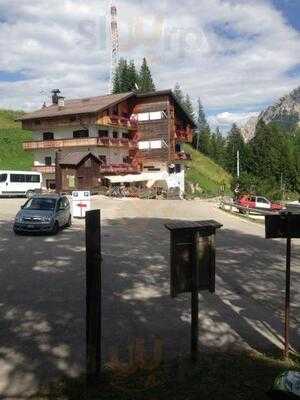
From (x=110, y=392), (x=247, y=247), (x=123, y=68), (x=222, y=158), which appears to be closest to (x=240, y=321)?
(x=110, y=392)

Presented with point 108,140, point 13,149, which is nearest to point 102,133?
point 108,140

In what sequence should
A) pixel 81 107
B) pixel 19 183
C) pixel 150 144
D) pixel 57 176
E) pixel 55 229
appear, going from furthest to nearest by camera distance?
pixel 150 144, pixel 81 107, pixel 57 176, pixel 19 183, pixel 55 229

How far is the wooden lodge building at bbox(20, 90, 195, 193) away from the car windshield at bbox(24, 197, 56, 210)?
3103 cm

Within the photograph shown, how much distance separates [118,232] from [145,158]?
4202 centimetres

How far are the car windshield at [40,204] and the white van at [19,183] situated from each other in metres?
21.8

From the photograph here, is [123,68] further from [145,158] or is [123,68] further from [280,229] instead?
[280,229]

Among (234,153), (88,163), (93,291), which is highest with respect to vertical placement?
(234,153)

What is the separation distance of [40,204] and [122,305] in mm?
13891

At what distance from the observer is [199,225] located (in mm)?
7973

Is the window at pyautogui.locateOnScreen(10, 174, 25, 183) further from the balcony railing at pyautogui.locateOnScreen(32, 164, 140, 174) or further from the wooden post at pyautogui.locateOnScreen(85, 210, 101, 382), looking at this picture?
the wooden post at pyautogui.locateOnScreen(85, 210, 101, 382)

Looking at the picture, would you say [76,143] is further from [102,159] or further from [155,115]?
[155,115]

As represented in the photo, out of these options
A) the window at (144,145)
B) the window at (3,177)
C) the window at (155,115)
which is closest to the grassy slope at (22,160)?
the window at (144,145)

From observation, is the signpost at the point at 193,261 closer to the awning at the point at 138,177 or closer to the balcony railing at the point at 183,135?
the awning at the point at 138,177

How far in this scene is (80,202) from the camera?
97.0 ft
